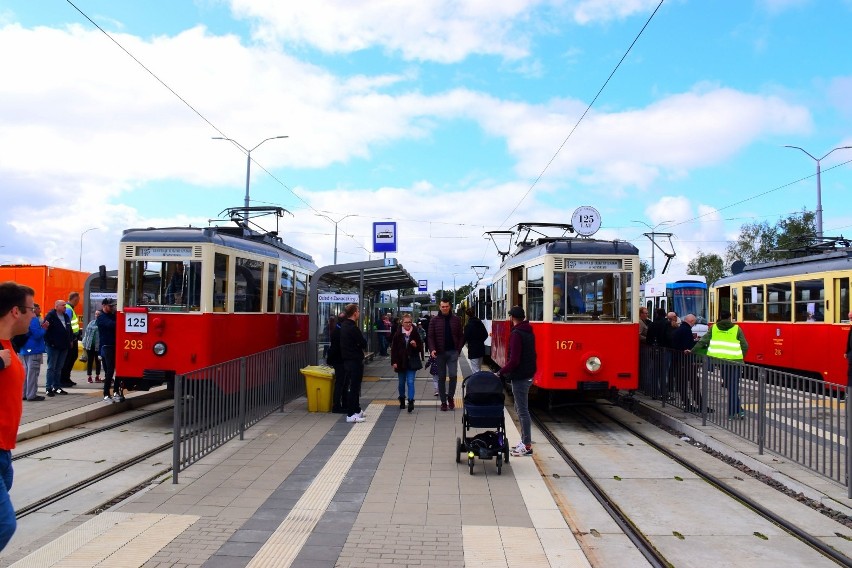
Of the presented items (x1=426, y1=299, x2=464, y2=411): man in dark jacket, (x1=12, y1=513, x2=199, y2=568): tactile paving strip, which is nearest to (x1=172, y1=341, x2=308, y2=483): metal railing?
(x1=12, y1=513, x2=199, y2=568): tactile paving strip

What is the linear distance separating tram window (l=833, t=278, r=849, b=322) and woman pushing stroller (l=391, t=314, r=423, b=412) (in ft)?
29.9

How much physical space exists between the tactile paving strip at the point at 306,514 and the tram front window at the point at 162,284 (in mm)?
3717

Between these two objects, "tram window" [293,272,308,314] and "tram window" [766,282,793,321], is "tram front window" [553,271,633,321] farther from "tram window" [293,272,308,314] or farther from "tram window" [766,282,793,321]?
"tram window" [766,282,793,321]

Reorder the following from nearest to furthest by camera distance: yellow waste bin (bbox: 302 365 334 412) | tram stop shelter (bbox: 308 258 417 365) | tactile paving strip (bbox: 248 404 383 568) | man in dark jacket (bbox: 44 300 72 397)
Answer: tactile paving strip (bbox: 248 404 383 568)
yellow waste bin (bbox: 302 365 334 412)
man in dark jacket (bbox: 44 300 72 397)
tram stop shelter (bbox: 308 258 417 365)

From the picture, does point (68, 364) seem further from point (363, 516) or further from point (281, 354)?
point (363, 516)

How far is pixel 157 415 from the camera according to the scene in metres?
A: 12.2

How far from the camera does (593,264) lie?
450 inches

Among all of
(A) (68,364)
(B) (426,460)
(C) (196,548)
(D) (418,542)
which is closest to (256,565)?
(C) (196,548)

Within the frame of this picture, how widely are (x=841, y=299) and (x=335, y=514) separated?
1293cm

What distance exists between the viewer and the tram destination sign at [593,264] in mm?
11373

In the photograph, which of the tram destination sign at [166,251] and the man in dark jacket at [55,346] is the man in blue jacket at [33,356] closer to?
the man in dark jacket at [55,346]

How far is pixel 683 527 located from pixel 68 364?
12371 millimetres

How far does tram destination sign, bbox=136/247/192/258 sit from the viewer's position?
11.2 m

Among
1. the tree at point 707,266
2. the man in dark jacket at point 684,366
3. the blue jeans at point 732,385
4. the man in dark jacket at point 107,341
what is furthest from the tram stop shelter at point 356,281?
the tree at point 707,266
